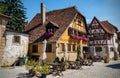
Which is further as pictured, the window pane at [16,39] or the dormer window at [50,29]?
the dormer window at [50,29]

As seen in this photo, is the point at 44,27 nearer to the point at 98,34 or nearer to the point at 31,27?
the point at 31,27

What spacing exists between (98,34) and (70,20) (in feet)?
40.3

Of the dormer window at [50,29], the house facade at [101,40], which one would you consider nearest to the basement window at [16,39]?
the dormer window at [50,29]

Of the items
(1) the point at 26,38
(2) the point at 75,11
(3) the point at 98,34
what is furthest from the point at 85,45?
(1) the point at 26,38

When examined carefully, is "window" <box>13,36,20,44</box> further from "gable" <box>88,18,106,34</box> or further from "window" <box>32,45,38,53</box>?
"gable" <box>88,18,106,34</box>

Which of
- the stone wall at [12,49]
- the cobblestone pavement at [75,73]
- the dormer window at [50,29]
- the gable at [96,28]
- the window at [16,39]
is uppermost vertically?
the gable at [96,28]

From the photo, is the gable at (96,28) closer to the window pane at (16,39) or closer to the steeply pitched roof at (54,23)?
the steeply pitched roof at (54,23)

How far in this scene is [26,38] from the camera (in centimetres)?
2262

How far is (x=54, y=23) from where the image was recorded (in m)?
24.5

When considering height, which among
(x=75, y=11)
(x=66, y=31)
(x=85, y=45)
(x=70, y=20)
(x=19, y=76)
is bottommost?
(x=19, y=76)

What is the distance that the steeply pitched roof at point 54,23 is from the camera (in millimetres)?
23459

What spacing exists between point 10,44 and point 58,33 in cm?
711

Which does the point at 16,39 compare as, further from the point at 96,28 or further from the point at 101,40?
the point at 96,28

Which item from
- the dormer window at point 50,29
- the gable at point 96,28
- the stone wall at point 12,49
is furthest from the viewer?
the gable at point 96,28
